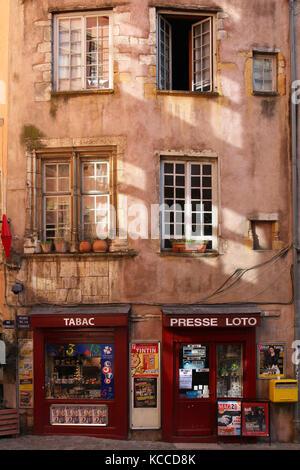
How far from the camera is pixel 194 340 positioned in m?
10.3

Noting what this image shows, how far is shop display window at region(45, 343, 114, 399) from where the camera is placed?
34.2 feet

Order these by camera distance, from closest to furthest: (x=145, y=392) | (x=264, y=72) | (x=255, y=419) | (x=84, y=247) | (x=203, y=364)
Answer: (x=255, y=419) → (x=145, y=392) → (x=203, y=364) → (x=84, y=247) → (x=264, y=72)

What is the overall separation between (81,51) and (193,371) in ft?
22.5

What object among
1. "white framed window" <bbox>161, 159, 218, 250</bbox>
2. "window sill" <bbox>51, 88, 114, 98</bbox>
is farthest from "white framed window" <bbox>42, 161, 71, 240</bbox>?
"white framed window" <bbox>161, 159, 218, 250</bbox>

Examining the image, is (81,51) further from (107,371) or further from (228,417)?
(228,417)

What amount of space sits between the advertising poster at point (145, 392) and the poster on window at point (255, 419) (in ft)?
5.63

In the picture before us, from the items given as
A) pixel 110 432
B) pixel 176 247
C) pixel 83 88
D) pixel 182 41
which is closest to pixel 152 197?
pixel 176 247

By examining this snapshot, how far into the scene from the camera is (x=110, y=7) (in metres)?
10.8

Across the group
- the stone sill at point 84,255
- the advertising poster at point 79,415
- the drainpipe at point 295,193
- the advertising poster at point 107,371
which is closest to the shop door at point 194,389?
the advertising poster at point 107,371

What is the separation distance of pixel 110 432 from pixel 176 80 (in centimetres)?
739

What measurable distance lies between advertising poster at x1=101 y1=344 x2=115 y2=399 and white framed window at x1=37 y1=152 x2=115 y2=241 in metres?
2.25

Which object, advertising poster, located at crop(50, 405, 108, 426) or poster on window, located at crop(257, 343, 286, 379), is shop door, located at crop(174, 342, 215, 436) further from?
advertising poster, located at crop(50, 405, 108, 426)

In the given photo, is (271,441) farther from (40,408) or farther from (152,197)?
(152,197)

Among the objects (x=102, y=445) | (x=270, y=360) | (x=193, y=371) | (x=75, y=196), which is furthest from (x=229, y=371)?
(x=75, y=196)
